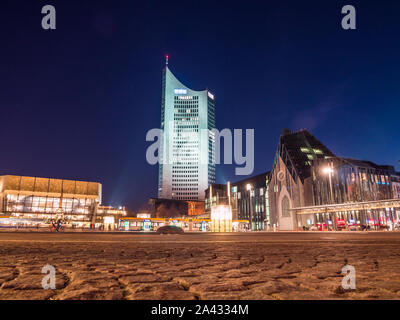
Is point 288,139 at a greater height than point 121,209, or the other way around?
point 288,139

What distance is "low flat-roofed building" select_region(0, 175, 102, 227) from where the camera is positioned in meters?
81.9

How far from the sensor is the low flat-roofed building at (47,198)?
3223 inches

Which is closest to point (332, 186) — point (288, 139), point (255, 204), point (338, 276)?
point (288, 139)

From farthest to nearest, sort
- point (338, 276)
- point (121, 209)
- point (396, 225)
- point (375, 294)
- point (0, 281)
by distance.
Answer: point (121, 209)
point (396, 225)
point (338, 276)
point (0, 281)
point (375, 294)

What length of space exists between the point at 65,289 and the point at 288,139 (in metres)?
86.2

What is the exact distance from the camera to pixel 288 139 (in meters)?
84.2

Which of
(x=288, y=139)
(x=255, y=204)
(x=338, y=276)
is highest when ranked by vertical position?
(x=288, y=139)

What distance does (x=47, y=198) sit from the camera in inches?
3487
